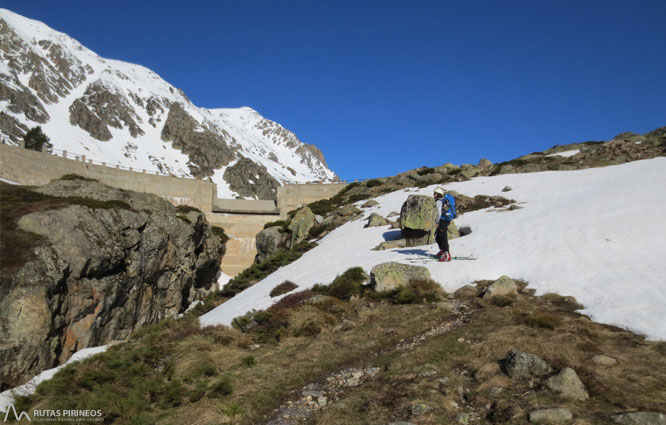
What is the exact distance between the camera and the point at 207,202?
56.7 metres

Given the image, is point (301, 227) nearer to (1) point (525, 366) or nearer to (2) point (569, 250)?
(2) point (569, 250)

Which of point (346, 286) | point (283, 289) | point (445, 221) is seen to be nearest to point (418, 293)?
point (346, 286)

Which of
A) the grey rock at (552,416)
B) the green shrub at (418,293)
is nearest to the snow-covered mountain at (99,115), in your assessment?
the green shrub at (418,293)

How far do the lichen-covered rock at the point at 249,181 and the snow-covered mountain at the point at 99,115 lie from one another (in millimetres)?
421

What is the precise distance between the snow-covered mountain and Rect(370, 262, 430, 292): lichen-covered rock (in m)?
133

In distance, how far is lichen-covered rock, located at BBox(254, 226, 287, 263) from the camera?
3944cm

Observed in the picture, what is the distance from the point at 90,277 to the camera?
1016 inches

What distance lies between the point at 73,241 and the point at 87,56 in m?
223

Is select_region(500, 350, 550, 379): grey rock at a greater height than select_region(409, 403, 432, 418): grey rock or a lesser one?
greater

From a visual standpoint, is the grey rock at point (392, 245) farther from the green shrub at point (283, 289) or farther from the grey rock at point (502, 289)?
the grey rock at point (502, 289)

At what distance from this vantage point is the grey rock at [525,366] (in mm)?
6441

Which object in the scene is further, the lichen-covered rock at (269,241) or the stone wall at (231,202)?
the stone wall at (231,202)

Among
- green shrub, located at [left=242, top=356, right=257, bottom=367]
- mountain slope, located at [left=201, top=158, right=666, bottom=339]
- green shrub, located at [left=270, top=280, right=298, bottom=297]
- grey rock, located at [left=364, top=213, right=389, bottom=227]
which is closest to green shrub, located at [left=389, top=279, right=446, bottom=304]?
mountain slope, located at [left=201, top=158, right=666, bottom=339]

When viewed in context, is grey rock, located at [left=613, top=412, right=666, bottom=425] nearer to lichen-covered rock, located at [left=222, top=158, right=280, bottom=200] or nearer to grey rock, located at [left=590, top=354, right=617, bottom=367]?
grey rock, located at [left=590, top=354, right=617, bottom=367]
